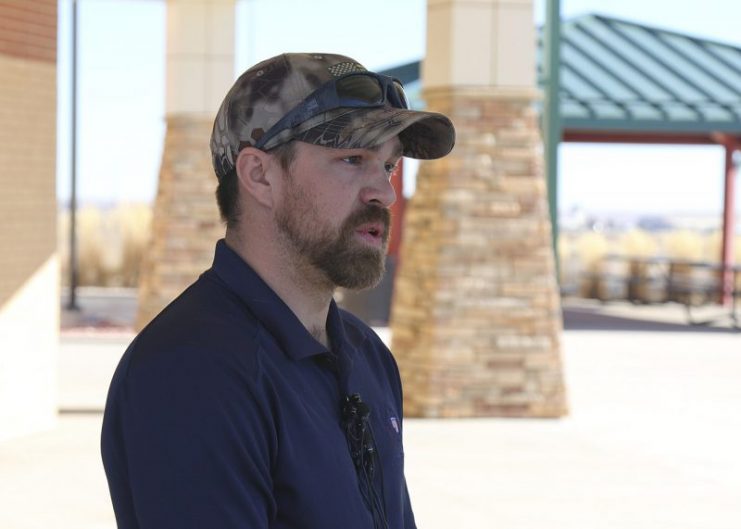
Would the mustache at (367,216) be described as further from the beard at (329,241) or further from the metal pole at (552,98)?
the metal pole at (552,98)

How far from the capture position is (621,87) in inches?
809

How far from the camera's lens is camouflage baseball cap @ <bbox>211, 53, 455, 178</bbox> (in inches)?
89.9

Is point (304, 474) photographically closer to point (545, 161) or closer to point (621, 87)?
point (545, 161)

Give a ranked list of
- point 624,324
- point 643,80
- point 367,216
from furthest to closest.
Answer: point 624,324
point 643,80
point 367,216

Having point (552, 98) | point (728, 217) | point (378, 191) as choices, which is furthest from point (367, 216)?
point (728, 217)

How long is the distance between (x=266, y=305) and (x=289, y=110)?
13.7 inches

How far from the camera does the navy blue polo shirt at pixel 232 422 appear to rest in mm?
1967

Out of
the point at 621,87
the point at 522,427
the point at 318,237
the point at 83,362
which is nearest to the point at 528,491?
the point at 522,427

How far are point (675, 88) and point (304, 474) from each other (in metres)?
19.6

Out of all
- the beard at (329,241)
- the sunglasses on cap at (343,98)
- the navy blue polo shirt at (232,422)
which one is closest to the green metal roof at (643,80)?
the sunglasses on cap at (343,98)

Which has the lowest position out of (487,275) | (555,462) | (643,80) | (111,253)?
(555,462)

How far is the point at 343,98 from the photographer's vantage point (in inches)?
91.2

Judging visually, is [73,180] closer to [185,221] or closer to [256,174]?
[185,221]

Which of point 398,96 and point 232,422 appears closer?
point 232,422
